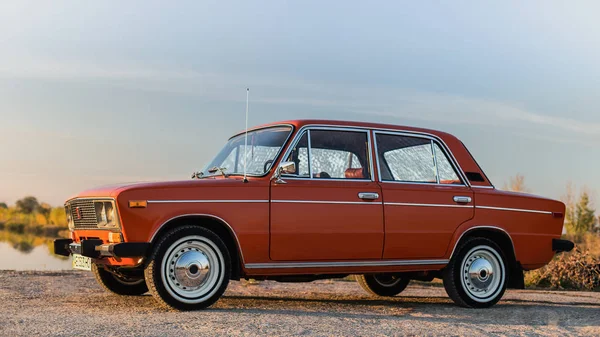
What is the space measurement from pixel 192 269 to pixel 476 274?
12.5ft

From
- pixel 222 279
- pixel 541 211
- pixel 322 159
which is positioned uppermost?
pixel 322 159

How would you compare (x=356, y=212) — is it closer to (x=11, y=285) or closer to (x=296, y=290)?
(x=296, y=290)

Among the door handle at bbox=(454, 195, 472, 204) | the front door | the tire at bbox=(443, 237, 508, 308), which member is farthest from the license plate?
the door handle at bbox=(454, 195, 472, 204)

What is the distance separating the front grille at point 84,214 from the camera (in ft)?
24.2

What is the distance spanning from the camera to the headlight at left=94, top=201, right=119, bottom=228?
22.8 ft

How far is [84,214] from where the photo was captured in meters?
7.61

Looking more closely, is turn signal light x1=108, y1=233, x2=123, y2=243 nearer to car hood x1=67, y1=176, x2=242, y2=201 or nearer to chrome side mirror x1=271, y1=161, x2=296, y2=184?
car hood x1=67, y1=176, x2=242, y2=201

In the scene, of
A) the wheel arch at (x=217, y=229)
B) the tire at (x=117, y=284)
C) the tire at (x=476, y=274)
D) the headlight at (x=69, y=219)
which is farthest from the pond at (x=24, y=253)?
the tire at (x=476, y=274)

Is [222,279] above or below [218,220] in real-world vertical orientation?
below

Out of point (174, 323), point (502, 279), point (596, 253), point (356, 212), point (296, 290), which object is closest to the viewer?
point (174, 323)

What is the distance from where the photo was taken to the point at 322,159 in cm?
780

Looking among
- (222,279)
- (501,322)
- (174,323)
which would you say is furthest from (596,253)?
(174,323)

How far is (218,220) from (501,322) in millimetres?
3204

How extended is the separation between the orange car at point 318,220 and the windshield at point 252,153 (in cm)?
2
